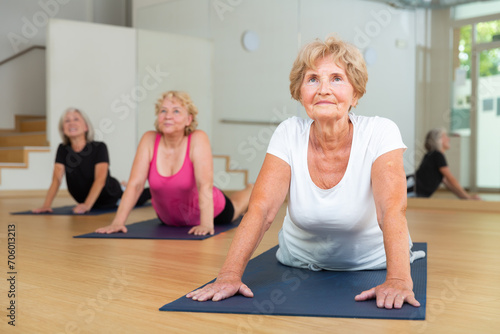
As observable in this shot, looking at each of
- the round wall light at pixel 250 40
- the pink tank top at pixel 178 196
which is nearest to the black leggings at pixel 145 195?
the pink tank top at pixel 178 196

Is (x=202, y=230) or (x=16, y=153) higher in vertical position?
(x=16, y=153)

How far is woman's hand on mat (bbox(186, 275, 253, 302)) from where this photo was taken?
149 cm

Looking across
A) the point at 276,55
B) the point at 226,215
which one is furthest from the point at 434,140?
the point at 226,215

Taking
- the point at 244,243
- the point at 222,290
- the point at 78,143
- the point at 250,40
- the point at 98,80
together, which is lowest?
the point at 222,290

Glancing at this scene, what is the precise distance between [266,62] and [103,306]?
4.23 metres

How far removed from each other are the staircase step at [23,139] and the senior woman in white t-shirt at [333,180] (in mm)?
5192

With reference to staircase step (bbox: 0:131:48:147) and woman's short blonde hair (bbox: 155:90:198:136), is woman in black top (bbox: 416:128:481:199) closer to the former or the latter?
woman's short blonde hair (bbox: 155:90:198:136)

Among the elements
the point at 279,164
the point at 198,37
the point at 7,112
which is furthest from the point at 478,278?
the point at 7,112

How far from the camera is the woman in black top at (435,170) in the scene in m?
4.95

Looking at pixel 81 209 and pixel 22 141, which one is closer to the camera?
pixel 81 209

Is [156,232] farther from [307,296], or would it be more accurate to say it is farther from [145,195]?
[307,296]

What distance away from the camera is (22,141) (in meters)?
6.75

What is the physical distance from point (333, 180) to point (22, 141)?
5.84 metres

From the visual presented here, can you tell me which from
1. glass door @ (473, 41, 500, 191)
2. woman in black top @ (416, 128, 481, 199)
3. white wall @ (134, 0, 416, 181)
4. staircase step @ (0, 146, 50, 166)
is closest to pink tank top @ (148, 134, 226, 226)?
white wall @ (134, 0, 416, 181)
